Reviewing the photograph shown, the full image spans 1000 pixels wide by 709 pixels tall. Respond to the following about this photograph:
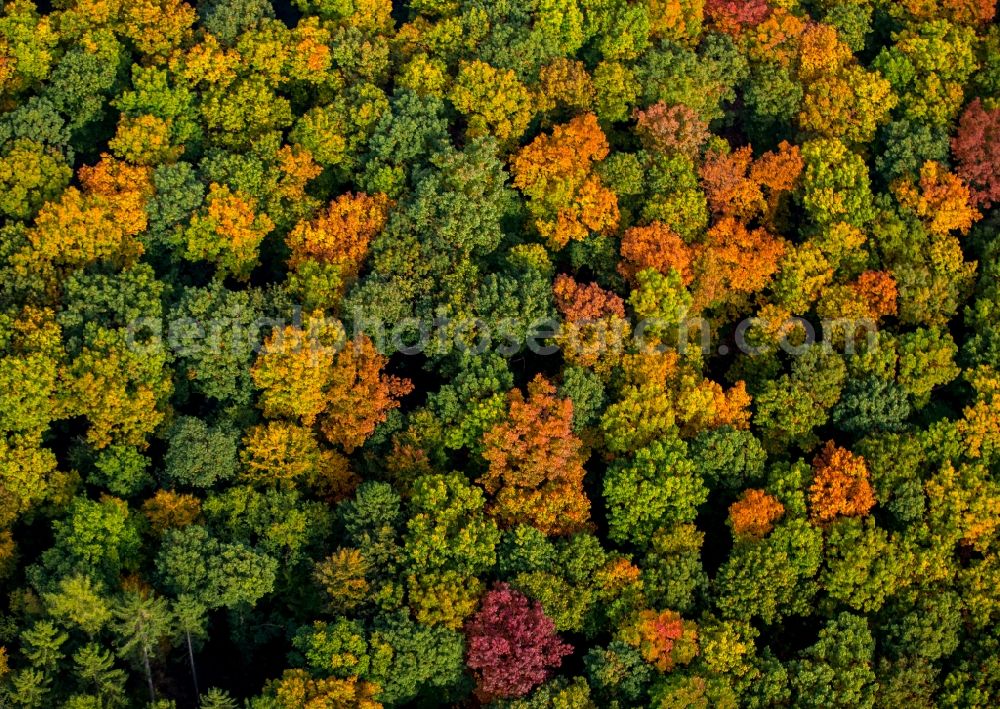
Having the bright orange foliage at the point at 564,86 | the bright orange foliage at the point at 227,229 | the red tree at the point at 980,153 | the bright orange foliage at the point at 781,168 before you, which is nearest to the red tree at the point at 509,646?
the bright orange foliage at the point at 227,229

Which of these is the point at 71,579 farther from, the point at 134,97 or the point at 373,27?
the point at 373,27

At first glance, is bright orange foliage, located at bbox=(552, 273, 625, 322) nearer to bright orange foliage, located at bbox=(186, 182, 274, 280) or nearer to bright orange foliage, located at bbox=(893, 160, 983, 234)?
bright orange foliage, located at bbox=(186, 182, 274, 280)

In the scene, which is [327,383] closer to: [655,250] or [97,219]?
[97,219]

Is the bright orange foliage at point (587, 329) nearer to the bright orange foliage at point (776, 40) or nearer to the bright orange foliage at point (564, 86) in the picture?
the bright orange foliage at point (564, 86)

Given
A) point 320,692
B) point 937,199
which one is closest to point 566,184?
point 937,199

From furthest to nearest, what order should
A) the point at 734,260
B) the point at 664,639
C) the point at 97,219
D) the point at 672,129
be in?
1. the point at 672,129
2. the point at 734,260
3. the point at 97,219
4. the point at 664,639

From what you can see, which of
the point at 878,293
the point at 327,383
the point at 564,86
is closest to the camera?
the point at 327,383

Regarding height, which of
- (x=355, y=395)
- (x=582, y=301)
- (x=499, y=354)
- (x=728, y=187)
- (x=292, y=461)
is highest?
(x=728, y=187)
